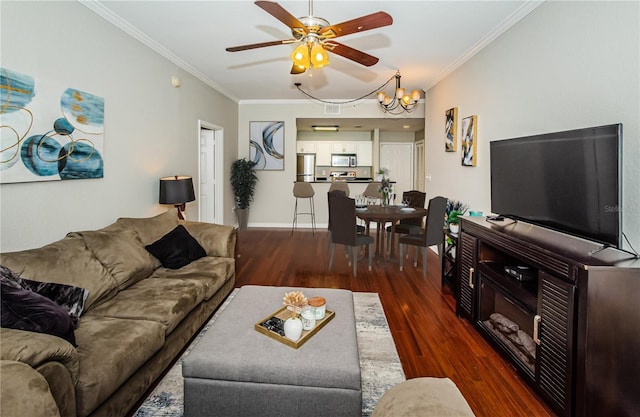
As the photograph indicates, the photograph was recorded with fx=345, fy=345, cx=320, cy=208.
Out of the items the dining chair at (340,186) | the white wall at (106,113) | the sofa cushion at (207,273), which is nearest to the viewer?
the white wall at (106,113)

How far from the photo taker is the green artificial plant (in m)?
7.02

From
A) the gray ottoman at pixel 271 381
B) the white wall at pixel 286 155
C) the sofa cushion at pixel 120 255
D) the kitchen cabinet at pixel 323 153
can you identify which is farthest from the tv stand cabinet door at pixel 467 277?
the kitchen cabinet at pixel 323 153

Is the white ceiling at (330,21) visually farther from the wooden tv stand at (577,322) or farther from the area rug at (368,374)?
the area rug at (368,374)

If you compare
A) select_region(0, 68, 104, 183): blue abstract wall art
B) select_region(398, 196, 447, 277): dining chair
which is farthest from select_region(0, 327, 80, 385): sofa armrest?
select_region(398, 196, 447, 277): dining chair

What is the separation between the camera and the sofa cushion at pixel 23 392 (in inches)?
42.8

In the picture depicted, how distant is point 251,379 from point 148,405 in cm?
72

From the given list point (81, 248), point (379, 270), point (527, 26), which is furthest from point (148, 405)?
point (527, 26)

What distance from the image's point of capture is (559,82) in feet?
8.64

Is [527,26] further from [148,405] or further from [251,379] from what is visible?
[148,405]

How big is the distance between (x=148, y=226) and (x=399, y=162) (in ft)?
25.9

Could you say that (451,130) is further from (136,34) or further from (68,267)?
(68,267)

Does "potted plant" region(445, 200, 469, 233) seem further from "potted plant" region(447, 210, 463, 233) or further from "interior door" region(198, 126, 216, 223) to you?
"interior door" region(198, 126, 216, 223)

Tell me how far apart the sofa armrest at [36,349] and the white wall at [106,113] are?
1328 mm

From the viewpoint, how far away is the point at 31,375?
1.19 metres
